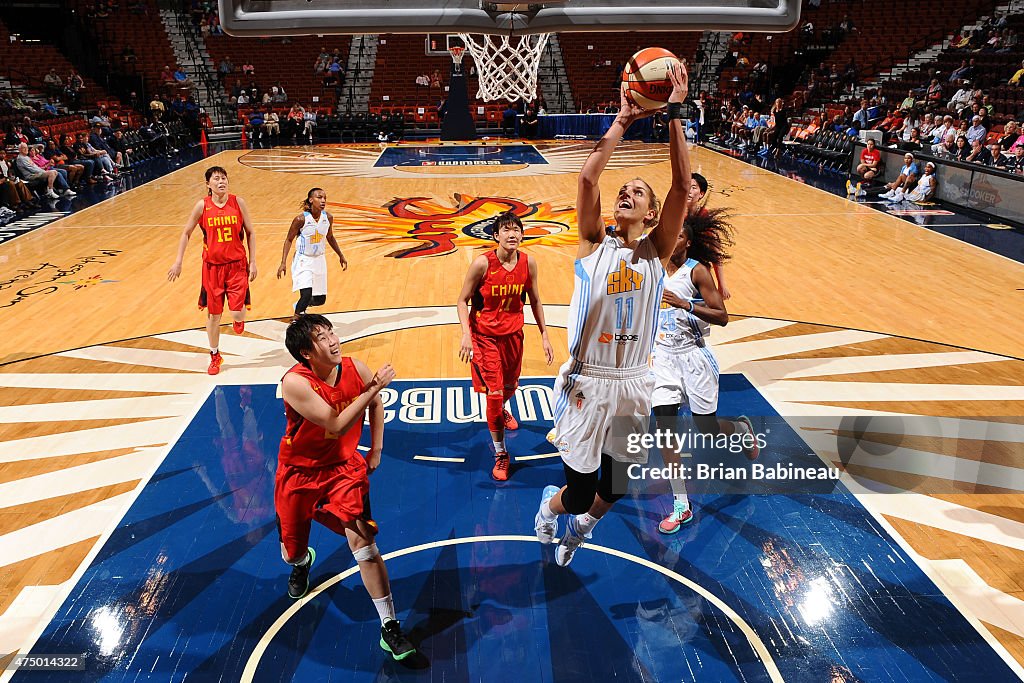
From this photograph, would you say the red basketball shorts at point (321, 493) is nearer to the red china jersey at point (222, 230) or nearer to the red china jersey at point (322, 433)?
the red china jersey at point (322, 433)

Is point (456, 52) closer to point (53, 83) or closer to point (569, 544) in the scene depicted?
point (53, 83)

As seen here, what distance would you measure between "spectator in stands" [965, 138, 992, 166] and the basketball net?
10.1 meters

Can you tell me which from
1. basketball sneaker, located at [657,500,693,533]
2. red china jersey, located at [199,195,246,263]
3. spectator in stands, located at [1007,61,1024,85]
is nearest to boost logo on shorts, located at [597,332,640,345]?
basketball sneaker, located at [657,500,693,533]

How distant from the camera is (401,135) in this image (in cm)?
2792

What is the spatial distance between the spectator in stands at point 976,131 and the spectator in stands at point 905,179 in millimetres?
1284

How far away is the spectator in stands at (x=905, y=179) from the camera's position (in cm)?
1568

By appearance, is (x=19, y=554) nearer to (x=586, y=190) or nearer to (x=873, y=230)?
(x=586, y=190)

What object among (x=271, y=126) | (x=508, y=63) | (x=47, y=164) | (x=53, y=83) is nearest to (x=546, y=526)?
(x=508, y=63)

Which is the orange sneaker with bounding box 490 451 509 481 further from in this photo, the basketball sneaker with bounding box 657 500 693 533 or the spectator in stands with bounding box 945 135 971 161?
the spectator in stands with bounding box 945 135 971 161

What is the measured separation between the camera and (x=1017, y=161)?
568 inches

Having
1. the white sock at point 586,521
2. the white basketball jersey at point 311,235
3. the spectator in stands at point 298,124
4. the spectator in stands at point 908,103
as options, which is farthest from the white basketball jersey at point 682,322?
the spectator in stands at point 298,124

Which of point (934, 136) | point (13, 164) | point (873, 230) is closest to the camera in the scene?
point (873, 230)

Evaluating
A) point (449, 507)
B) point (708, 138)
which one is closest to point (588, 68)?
point (708, 138)

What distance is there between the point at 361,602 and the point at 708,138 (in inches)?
1031
